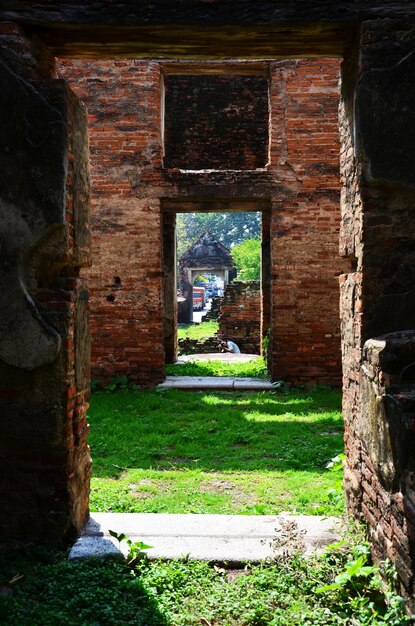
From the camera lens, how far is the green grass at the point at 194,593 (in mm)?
2770

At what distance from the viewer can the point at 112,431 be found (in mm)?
6648

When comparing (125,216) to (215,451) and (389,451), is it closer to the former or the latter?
(215,451)

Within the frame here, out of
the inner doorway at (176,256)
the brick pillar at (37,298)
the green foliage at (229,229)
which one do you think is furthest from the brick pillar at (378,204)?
the green foliage at (229,229)

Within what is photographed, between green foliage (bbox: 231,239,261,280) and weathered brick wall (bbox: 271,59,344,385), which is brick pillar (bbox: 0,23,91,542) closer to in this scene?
weathered brick wall (bbox: 271,59,344,385)

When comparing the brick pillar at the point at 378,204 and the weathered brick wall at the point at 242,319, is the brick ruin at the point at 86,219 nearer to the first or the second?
the brick pillar at the point at 378,204

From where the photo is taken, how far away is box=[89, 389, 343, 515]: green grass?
456 centimetres

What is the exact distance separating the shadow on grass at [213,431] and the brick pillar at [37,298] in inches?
69.6

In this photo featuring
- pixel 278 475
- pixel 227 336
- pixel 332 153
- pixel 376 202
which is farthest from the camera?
pixel 227 336

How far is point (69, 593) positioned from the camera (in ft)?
9.84

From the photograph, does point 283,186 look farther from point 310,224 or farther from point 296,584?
point 296,584

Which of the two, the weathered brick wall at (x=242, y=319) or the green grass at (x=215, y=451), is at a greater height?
the weathered brick wall at (x=242, y=319)

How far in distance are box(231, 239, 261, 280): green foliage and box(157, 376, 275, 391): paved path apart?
62.0 ft

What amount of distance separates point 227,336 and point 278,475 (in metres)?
12.3

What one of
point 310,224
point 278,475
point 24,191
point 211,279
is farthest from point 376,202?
point 211,279
